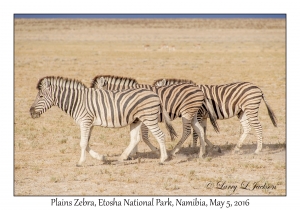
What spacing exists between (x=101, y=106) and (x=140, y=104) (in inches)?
31.2

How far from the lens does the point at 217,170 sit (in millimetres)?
9477

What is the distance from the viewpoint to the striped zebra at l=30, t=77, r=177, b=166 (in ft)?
30.8

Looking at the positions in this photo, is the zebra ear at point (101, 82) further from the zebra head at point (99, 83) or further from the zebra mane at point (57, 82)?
the zebra mane at point (57, 82)

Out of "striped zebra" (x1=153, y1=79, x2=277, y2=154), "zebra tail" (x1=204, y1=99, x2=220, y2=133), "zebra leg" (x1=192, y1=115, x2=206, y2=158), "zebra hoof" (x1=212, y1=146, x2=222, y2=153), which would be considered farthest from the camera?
"zebra hoof" (x1=212, y1=146, x2=222, y2=153)

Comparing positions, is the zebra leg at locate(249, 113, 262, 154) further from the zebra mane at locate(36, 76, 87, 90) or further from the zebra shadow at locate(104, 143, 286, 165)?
the zebra mane at locate(36, 76, 87, 90)

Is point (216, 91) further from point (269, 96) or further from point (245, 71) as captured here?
point (245, 71)

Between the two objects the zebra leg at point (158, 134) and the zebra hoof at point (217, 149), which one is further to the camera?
the zebra hoof at point (217, 149)

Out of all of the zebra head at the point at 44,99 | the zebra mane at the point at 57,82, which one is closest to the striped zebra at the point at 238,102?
the zebra mane at the point at 57,82

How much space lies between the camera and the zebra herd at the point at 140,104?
30.9 ft

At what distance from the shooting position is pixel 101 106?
945cm

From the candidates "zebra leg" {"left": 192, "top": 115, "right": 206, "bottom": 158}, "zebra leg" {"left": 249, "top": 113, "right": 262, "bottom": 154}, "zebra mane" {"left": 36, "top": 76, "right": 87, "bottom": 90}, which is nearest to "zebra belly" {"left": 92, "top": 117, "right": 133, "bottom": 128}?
"zebra mane" {"left": 36, "top": 76, "right": 87, "bottom": 90}

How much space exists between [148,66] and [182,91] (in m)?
23.6

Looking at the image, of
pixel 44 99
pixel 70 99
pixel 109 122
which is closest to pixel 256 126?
pixel 109 122

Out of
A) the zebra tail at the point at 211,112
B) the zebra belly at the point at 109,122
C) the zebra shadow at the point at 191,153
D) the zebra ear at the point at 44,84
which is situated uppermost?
the zebra ear at the point at 44,84
